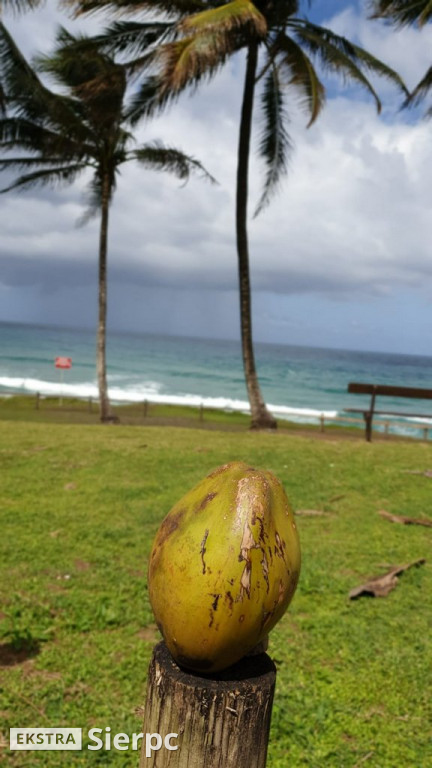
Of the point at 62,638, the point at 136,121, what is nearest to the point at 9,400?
the point at 136,121

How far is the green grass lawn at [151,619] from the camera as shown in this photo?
2.44m

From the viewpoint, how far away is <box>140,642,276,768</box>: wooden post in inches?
36.7

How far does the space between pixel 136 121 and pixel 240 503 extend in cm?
1287

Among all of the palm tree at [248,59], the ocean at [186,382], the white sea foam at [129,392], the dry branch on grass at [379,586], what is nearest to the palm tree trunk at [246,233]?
the palm tree at [248,59]

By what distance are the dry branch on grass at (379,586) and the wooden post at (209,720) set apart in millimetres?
2980

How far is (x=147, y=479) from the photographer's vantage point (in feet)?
21.6

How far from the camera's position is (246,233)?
35.7ft

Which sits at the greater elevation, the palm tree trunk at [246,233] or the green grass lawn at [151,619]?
the palm tree trunk at [246,233]

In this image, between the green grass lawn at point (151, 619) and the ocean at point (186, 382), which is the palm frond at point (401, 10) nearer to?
the green grass lawn at point (151, 619)

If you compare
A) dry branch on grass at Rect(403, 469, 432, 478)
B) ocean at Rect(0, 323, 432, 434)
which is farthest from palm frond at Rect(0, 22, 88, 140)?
ocean at Rect(0, 323, 432, 434)

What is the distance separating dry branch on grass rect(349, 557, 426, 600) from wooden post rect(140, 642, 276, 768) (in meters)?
2.98

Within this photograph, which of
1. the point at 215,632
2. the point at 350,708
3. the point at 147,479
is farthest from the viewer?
the point at 147,479

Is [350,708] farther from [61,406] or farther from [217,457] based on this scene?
[61,406]

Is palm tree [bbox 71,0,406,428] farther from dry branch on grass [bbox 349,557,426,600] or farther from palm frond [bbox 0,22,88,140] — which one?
dry branch on grass [bbox 349,557,426,600]
